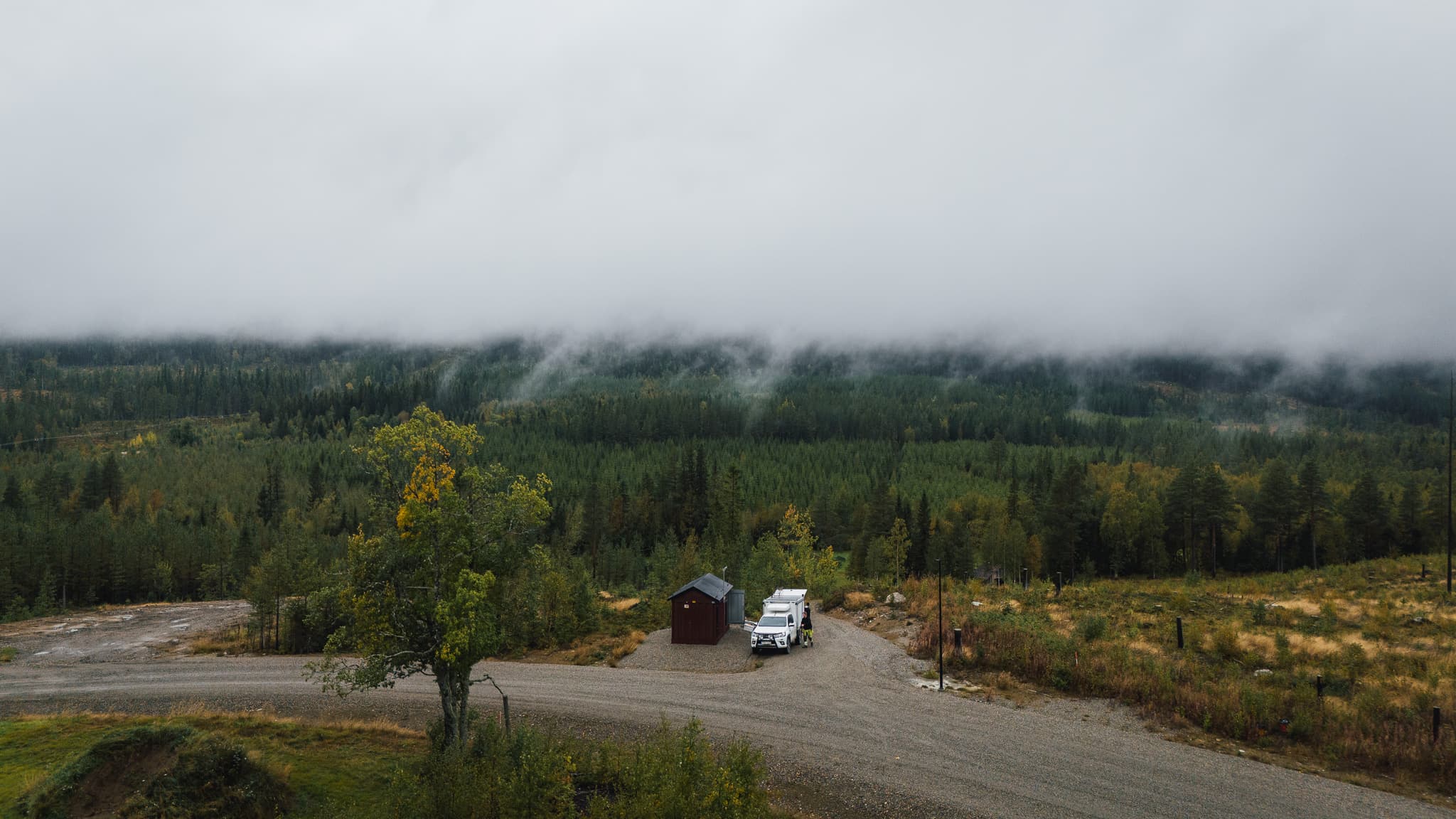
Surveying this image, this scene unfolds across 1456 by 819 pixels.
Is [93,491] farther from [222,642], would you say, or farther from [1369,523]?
[1369,523]

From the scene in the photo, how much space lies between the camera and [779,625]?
38.1 metres

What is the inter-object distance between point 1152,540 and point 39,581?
433 feet

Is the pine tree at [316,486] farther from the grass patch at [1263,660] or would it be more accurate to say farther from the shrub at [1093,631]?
the shrub at [1093,631]

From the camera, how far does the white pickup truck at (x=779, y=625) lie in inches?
1480

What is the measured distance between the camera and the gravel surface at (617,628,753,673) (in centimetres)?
3578

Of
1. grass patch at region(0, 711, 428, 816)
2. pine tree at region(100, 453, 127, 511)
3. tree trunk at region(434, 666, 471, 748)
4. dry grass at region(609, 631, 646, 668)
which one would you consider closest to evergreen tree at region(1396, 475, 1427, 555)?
dry grass at region(609, 631, 646, 668)

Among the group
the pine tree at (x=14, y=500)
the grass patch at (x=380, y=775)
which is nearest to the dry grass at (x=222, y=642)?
the grass patch at (x=380, y=775)

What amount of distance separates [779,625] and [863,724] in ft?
40.2

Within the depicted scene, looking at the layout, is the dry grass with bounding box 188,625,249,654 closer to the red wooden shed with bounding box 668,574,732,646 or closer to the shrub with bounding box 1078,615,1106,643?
the red wooden shed with bounding box 668,574,732,646

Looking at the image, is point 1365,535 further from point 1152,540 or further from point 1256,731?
point 1256,731

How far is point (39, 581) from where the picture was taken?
75.9 meters

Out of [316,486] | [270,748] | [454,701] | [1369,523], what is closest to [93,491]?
[316,486]

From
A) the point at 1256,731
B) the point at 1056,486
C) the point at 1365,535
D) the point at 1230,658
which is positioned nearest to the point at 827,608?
the point at 1230,658

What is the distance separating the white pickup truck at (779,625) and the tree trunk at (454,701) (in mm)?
19851
